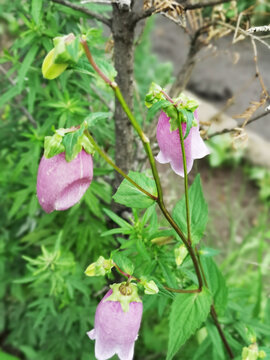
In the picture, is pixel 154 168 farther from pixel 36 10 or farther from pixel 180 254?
pixel 36 10

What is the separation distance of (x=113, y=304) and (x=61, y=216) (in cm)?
86

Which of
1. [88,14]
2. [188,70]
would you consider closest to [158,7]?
[88,14]

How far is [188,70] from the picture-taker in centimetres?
138

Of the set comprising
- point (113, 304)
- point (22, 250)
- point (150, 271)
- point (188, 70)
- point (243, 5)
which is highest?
point (243, 5)

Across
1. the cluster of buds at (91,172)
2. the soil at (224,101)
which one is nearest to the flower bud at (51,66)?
the cluster of buds at (91,172)

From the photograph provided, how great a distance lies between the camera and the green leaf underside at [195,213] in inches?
37.0

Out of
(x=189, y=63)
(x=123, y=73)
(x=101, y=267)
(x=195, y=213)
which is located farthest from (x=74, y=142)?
(x=189, y=63)

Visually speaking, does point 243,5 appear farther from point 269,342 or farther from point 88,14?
point 269,342

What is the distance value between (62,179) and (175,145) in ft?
0.69

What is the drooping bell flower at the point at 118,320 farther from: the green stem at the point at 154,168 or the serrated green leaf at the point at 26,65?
the serrated green leaf at the point at 26,65

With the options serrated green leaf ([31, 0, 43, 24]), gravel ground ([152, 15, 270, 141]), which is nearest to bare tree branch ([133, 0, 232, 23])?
serrated green leaf ([31, 0, 43, 24])

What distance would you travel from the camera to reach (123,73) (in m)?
1.12

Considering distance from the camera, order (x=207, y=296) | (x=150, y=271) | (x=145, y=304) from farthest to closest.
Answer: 1. (x=145, y=304)
2. (x=150, y=271)
3. (x=207, y=296)

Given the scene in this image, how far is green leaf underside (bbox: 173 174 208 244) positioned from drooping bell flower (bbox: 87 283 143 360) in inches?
9.9
